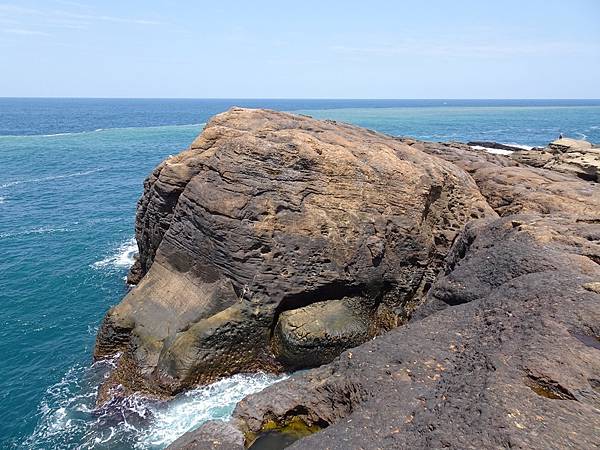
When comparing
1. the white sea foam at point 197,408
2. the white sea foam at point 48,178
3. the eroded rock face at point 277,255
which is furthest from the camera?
the white sea foam at point 48,178

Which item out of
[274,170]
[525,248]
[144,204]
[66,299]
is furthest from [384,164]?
[66,299]

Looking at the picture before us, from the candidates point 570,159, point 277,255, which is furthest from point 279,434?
point 570,159

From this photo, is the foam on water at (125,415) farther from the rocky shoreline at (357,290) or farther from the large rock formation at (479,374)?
the large rock formation at (479,374)

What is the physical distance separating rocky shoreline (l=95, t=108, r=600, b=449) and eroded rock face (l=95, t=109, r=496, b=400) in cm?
9

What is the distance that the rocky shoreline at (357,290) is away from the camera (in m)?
10.1

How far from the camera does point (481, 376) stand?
10.2 meters

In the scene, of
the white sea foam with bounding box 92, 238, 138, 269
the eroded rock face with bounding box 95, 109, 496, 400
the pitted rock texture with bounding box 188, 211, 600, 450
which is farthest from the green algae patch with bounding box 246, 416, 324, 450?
the white sea foam with bounding box 92, 238, 138, 269

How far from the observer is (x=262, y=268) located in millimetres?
22344

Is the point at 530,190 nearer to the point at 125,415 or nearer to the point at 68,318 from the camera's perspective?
the point at 125,415

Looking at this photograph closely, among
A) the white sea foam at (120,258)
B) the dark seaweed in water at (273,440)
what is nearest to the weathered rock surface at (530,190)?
the dark seaweed in water at (273,440)

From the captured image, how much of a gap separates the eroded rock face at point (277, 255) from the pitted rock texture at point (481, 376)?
819 centimetres

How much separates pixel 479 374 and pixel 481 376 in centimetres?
10

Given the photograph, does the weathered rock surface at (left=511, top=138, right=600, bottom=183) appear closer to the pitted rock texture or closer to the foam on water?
the pitted rock texture

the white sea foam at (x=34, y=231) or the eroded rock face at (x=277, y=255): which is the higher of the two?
the eroded rock face at (x=277, y=255)
